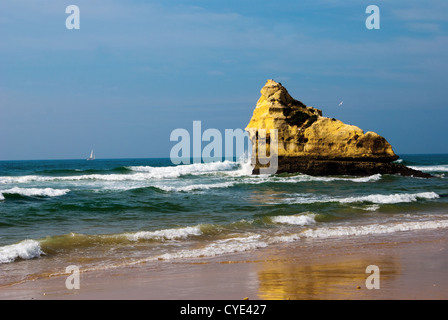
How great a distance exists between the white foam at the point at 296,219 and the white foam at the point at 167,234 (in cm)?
292

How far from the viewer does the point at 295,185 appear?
2594 cm

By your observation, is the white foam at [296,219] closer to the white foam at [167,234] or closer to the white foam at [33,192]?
the white foam at [167,234]

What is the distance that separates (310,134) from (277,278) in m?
24.4

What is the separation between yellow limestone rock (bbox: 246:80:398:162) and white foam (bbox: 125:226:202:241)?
65.2ft

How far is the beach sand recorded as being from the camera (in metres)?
6.17

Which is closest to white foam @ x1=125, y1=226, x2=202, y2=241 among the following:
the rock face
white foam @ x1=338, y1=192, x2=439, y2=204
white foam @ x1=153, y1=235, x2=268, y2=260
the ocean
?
the ocean

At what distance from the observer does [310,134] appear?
1212 inches

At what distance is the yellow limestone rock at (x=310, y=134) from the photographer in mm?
30375

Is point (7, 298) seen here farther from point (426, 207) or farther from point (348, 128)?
point (348, 128)

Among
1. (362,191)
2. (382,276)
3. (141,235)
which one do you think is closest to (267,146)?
(362,191)

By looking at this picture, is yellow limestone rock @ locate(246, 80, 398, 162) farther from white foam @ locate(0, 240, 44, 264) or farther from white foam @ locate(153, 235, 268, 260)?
white foam @ locate(0, 240, 44, 264)

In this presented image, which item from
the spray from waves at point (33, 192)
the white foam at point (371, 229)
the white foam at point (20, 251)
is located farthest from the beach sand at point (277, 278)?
the spray from waves at point (33, 192)

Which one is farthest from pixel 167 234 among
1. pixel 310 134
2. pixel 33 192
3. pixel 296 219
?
pixel 310 134

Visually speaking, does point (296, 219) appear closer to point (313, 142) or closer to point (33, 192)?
point (33, 192)
